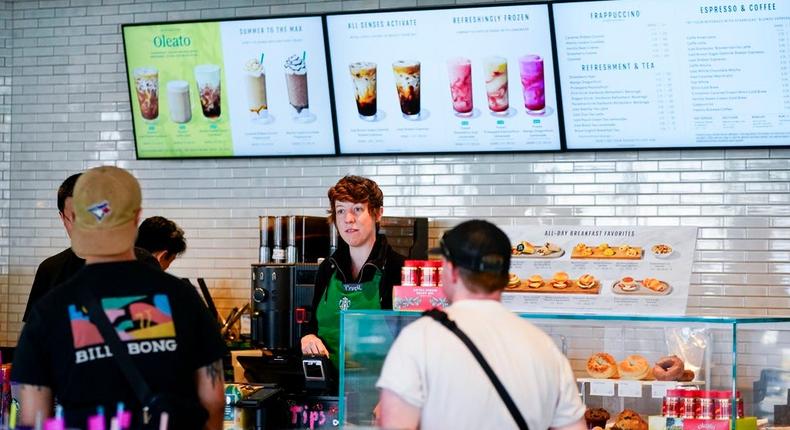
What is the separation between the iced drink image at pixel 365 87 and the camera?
5.88 metres

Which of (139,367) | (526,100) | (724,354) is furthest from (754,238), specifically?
(139,367)

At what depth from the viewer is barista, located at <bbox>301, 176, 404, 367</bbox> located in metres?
4.40

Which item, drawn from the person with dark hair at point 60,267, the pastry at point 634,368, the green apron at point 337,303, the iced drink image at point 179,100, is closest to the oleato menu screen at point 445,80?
the iced drink image at point 179,100

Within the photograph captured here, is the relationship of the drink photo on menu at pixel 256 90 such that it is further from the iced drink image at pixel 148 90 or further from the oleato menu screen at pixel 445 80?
the iced drink image at pixel 148 90

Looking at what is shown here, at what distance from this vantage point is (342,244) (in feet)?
15.1

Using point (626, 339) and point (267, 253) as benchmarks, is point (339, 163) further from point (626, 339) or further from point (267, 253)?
point (626, 339)

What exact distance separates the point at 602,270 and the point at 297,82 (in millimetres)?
2745

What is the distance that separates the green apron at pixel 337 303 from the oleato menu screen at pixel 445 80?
1.58 meters

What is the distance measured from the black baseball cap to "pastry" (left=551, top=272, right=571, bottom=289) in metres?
1.09

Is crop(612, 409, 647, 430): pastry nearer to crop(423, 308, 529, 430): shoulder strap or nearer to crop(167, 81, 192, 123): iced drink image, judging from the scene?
Answer: crop(423, 308, 529, 430): shoulder strap

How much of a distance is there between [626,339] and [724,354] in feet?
1.03

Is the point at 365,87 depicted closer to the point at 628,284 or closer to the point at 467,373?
the point at 628,284

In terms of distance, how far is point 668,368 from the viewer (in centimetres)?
359

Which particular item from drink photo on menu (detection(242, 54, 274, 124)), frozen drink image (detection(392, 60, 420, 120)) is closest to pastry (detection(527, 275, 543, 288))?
frozen drink image (detection(392, 60, 420, 120))
